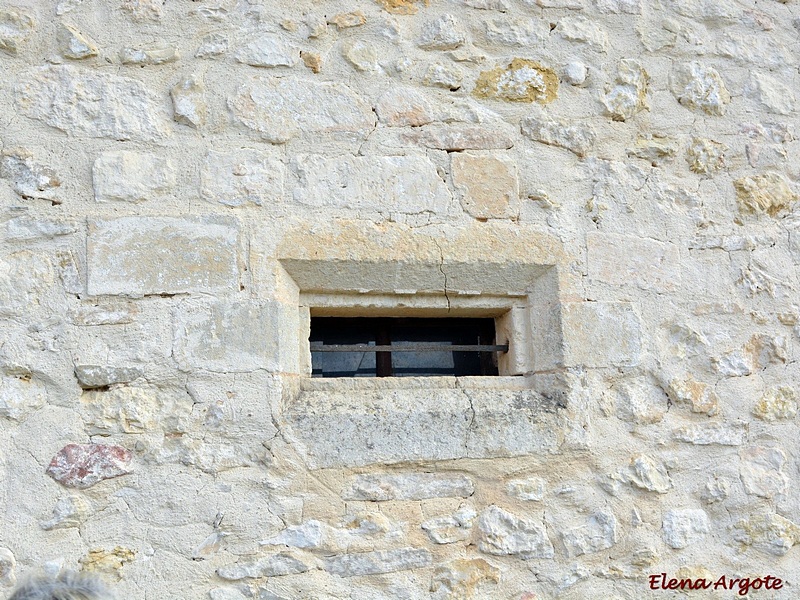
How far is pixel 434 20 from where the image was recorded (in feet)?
8.06

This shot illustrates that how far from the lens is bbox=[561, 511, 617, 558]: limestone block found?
7.30 ft

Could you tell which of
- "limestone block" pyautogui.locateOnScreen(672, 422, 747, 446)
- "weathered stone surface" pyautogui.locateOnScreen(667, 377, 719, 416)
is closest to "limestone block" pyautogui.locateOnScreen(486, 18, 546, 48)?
"weathered stone surface" pyautogui.locateOnScreen(667, 377, 719, 416)

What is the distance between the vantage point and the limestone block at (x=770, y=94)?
105 inches

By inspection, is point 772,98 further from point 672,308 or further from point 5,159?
point 5,159

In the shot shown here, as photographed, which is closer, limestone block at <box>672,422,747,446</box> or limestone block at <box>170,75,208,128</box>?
limestone block at <box>170,75,208,128</box>

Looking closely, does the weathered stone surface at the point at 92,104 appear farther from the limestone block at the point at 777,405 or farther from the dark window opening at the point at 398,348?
the limestone block at the point at 777,405

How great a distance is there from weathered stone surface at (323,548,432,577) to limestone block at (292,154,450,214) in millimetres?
956

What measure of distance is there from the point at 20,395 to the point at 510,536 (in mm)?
1340

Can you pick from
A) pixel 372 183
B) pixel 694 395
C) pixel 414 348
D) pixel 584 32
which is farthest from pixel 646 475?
pixel 584 32

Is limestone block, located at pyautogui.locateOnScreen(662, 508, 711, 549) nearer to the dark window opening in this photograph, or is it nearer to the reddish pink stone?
the dark window opening

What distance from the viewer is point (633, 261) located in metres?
2.44

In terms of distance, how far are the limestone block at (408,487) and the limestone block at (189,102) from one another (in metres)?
1.09

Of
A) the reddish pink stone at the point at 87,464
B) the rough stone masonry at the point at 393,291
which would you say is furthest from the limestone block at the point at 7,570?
the reddish pink stone at the point at 87,464

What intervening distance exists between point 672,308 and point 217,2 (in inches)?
65.0
